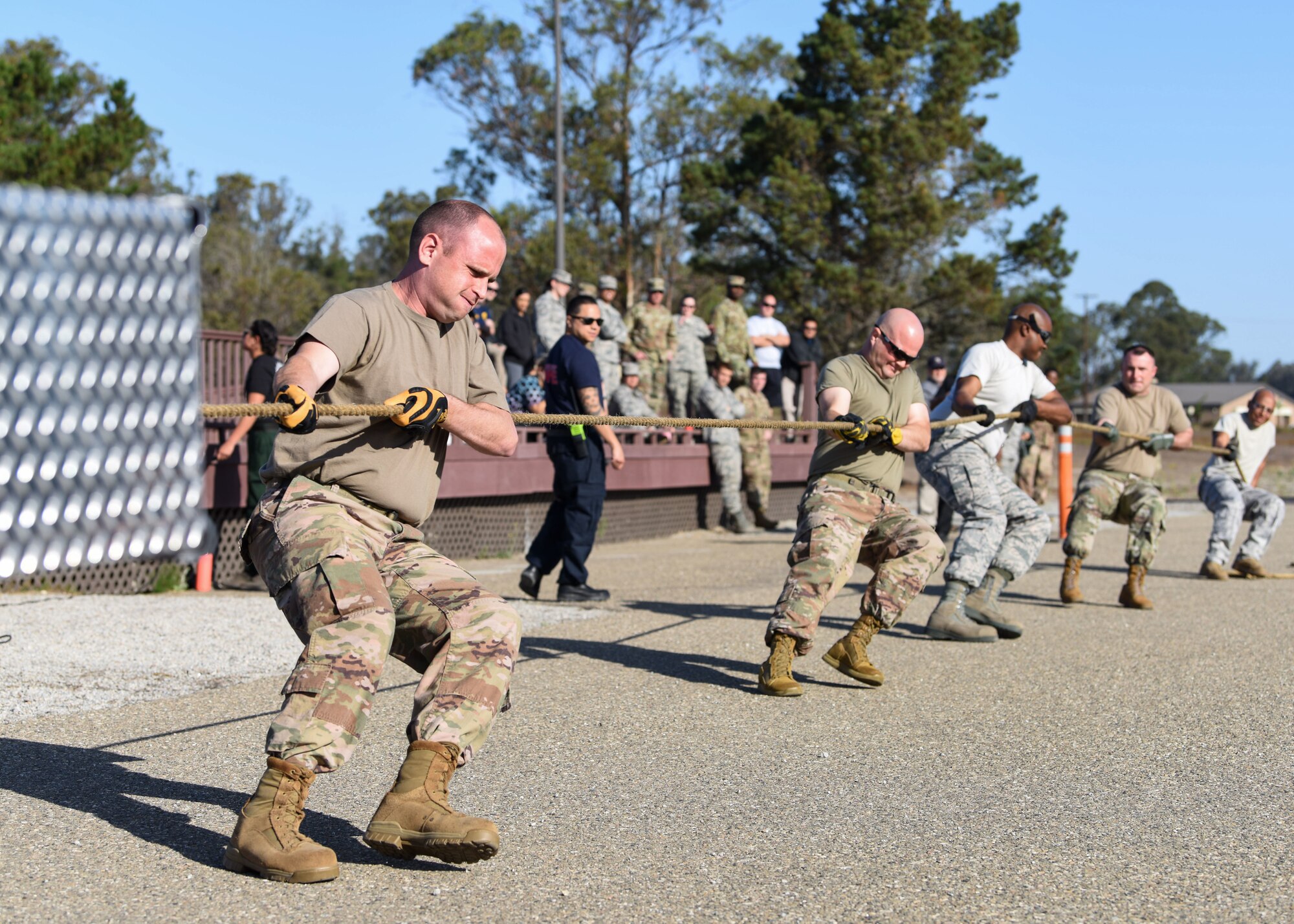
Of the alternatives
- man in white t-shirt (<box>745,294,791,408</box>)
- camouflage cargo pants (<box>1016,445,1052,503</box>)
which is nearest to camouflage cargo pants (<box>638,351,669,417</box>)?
man in white t-shirt (<box>745,294,791,408</box>)

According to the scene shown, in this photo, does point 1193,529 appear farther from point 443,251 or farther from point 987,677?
point 443,251

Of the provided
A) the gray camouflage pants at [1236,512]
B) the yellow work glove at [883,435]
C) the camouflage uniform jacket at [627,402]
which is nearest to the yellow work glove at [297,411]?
the yellow work glove at [883,435]

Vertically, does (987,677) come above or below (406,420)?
below

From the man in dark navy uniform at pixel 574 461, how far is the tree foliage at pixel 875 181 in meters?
23.3

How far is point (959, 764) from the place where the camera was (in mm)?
4812

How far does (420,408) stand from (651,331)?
38.9 ft

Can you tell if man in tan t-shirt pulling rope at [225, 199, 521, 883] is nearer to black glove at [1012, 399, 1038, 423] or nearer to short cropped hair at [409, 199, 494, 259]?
short cropped hair at [409, 199, 494, 259]

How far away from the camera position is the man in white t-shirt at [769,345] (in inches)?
655

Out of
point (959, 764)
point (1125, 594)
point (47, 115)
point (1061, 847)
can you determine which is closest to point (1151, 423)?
point (1125, 594)

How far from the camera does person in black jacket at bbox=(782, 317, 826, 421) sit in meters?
17.2

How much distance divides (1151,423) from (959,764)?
5524 mm

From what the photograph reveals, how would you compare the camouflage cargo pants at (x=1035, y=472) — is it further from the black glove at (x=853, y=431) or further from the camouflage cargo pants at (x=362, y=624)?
the camouflage cargo pants at (x=362, y=624)

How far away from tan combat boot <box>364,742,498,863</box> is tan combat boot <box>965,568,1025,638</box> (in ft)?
16.0

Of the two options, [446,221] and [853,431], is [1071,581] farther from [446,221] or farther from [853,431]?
[446,221]
